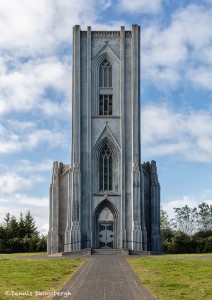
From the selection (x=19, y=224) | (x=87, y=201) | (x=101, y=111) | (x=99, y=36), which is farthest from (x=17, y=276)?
(x=19, y=224)

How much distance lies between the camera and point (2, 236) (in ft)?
188

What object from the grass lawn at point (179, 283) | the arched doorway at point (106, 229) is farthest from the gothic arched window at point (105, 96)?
the grass lawn at point (179, 283)

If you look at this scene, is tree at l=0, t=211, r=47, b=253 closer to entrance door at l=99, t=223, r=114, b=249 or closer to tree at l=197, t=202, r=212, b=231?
entrance door at l=99, t=223, r=114, b=249

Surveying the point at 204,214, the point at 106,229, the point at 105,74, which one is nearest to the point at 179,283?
the point at 106,229

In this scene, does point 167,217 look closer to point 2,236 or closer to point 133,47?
point 2,236

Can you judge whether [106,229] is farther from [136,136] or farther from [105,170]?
[136,136]

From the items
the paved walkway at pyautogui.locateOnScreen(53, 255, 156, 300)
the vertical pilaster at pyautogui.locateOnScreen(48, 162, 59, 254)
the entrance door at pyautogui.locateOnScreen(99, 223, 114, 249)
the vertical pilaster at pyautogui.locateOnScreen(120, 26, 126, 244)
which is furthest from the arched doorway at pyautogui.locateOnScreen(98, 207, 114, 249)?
the paved walkway at pyautogui.locateOnScreen(53, 255, 156, 300)

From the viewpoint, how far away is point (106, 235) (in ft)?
158

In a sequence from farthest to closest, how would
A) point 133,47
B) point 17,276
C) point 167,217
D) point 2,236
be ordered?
point 167,217 < point 2,236 < point 133,47 < point 17,276

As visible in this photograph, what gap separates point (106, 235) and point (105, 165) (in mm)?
6601

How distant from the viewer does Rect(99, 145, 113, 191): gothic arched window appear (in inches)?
1912

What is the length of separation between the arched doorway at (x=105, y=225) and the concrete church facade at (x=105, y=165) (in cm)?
9

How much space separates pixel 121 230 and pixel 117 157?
6.88m

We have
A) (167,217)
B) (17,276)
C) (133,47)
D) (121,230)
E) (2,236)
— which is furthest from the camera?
(167,217)
